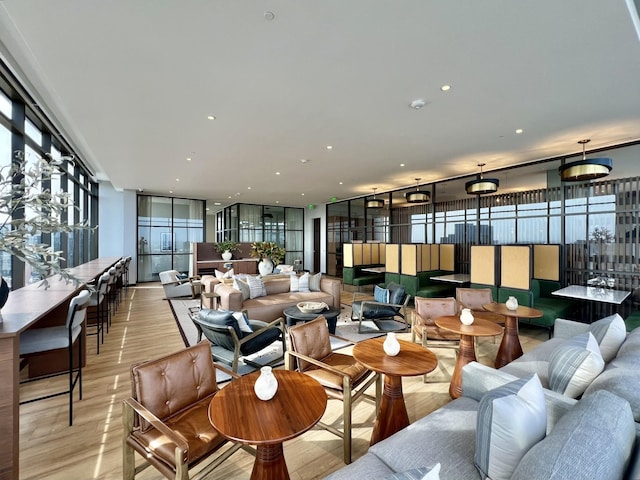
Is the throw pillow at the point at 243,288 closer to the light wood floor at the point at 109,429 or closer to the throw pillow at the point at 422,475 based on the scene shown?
the light wood floor at the point at 109,429

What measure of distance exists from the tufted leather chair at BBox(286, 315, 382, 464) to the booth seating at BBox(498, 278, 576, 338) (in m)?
3.54

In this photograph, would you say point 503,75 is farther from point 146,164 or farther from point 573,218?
point 146,164

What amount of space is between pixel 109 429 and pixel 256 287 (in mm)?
3003

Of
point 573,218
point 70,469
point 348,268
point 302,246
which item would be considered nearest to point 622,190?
point 573,218

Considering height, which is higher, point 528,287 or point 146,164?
point 146,164

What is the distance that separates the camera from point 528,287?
4.80m

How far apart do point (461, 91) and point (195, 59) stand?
263 centimetres

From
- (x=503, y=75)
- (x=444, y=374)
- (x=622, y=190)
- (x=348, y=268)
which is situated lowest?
(x=444, y=374)

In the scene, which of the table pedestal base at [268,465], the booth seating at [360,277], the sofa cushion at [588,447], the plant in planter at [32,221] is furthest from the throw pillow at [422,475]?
the booth seating at [360,277]

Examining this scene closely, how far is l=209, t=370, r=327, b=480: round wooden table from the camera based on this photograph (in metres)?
1.33

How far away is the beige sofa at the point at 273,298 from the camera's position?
4.54m

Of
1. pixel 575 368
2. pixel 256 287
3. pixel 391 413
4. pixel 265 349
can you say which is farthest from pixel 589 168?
pixel 256 287

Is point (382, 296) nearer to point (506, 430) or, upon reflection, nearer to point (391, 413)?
point (391, 413)

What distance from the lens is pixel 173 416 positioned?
5.62ft
